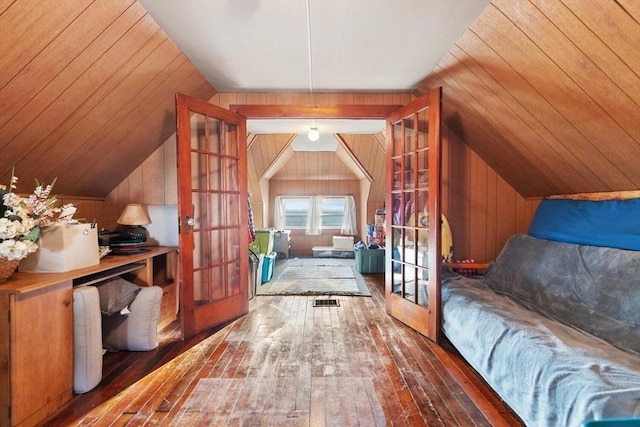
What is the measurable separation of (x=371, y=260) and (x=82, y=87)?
4311 millimetres

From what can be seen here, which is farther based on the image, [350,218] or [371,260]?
[350,218]

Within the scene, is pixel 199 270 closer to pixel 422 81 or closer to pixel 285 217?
pixel 422 81

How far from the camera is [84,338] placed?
1.88 m

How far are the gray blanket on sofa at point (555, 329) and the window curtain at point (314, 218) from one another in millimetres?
5263

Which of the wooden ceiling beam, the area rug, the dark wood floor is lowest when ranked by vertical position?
the dark wood floor

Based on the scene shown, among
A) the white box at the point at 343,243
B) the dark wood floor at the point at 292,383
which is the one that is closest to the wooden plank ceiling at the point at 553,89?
the dark wood floor at the point at 292,383

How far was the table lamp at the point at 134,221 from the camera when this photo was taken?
2996mm

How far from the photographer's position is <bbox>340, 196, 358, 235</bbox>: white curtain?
7.94 metres

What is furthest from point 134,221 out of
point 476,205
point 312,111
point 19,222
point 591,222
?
point 591,222

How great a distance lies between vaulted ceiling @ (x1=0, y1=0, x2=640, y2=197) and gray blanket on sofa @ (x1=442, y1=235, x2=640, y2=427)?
27.5 inches

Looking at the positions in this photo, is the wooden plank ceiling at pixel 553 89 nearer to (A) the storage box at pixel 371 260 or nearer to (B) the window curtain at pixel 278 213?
(A) the storage box at pixel 371 260

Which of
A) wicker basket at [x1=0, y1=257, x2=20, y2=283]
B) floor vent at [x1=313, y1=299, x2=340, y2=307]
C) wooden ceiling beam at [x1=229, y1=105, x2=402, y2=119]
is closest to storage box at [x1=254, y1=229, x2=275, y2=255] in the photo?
floor vent at [x1=313, y1=299, x2=340, y2=307]

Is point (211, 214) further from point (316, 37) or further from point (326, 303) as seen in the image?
point (316, 37)

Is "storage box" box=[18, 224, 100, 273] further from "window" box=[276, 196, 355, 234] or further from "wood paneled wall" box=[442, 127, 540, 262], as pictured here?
"window" box=[276, 196, 355, 234]
